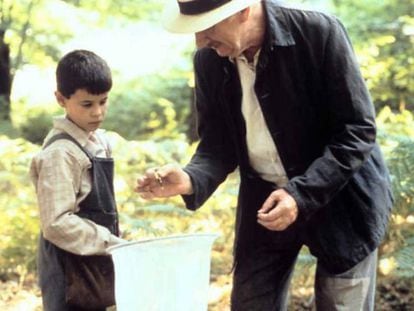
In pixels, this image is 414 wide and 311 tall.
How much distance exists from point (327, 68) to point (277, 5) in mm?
265

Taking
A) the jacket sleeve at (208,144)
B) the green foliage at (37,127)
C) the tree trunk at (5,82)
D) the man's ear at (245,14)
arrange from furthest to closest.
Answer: the green foliage at (37,127), the tree trunk at (5,82), the jacket sleeve at (208,144), the man's ear at (245,14)

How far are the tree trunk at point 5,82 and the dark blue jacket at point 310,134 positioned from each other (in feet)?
17.1

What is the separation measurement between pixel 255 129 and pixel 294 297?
2.17 metres

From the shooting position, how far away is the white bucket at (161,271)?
80.3 inches

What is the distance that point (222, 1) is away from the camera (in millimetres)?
2094

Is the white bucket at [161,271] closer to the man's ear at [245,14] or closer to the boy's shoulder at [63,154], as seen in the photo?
the boy's shoulder at [63,154]

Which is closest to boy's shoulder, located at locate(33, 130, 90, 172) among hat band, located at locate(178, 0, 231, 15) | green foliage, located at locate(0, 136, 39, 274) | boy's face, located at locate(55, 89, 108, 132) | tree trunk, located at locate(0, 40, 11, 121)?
boy's face, located at locate(55, 89, 108, 132)

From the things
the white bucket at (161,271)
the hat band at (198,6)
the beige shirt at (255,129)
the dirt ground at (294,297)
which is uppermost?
the hat band at (198,6)

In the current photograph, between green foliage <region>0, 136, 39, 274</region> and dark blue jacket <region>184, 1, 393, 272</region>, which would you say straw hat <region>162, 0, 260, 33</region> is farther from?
green foliage <region>0, 136, 39, 274</region>

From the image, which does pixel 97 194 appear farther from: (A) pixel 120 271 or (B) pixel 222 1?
(B) pixel 222 1

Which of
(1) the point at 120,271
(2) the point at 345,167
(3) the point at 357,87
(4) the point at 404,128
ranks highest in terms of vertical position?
(3) the point at 357,87

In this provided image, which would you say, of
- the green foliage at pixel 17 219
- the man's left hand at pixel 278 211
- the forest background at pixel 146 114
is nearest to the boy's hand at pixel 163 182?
the man's left hand at pixel 278 211

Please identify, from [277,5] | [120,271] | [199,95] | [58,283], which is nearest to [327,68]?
[277,5]

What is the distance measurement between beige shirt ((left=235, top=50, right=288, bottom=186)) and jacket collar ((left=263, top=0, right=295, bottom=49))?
0.13m
